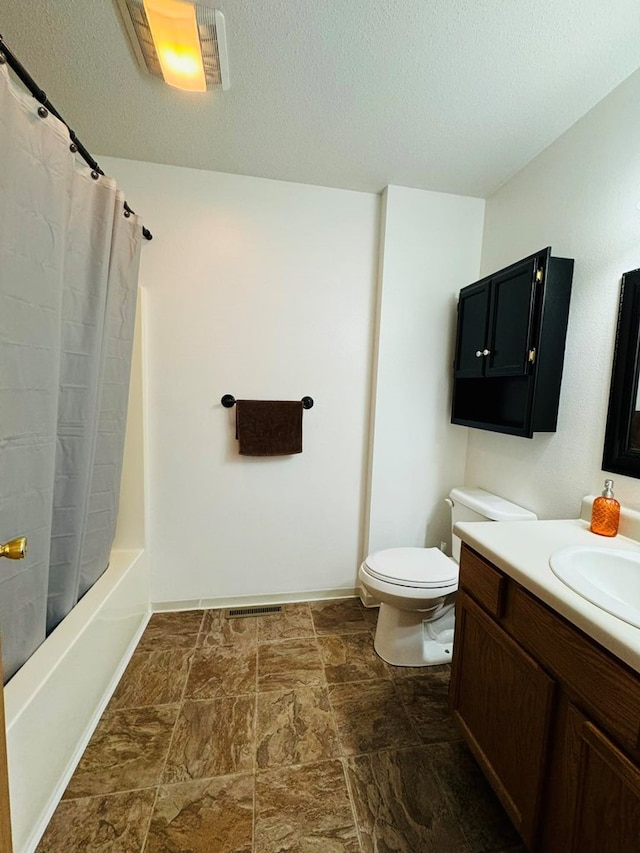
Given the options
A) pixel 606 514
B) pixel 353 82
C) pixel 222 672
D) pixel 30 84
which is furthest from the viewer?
pixel 222 672

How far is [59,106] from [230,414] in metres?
1.41

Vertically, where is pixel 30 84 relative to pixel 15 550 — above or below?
above

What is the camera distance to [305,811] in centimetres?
102

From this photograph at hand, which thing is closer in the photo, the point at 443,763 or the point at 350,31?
the point at 350,31

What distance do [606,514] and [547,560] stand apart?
0.39 meters

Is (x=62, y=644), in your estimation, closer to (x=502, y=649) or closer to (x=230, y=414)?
(x=230, y=414)

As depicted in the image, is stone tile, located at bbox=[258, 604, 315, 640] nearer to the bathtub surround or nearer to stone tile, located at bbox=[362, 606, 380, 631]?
stone tile, located at bbox=[362, 606, 380, 631]

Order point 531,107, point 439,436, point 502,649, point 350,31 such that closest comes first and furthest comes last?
point 502,649
point 350,31
point 531,107
point 439,436

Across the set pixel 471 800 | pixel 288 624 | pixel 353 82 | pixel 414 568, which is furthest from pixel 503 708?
pixel 353 82

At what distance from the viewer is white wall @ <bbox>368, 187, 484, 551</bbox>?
187cm

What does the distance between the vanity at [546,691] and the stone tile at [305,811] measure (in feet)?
1.43

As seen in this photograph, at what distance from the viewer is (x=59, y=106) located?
1364 mm

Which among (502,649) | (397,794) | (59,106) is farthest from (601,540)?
(59,106)

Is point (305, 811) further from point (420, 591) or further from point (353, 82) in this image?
point (353, 82)
